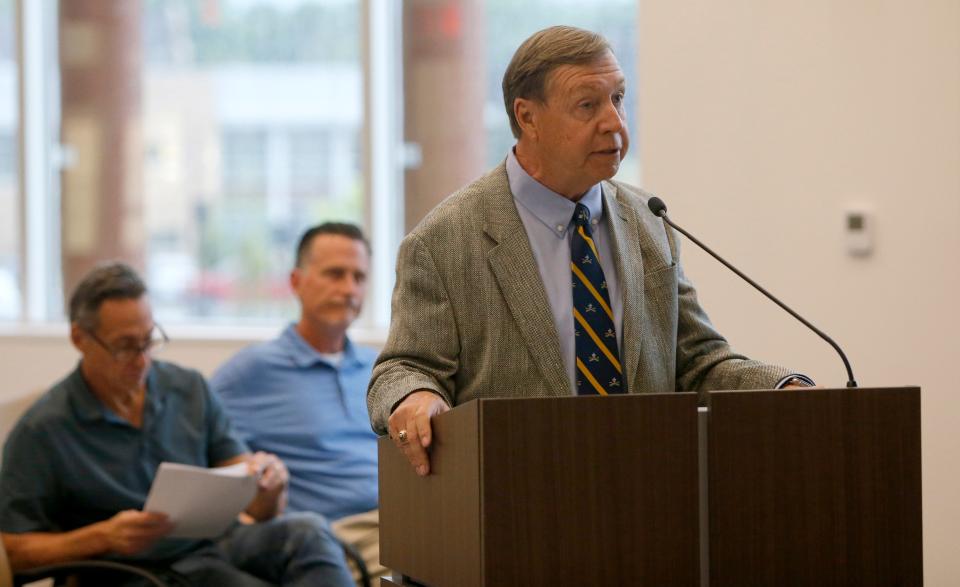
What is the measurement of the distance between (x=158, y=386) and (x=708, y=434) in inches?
85.2

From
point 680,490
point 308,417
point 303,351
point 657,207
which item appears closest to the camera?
point 680,490

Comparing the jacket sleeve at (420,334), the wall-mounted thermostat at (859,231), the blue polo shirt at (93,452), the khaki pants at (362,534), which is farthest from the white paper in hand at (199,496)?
the wall-mounted thermostat at (859,231)

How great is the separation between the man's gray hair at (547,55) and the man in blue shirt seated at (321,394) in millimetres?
2030

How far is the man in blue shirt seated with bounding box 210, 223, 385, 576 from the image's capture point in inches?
162

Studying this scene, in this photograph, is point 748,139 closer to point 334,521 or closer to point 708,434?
point 334,521

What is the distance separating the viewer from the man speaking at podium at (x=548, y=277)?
7.28ft

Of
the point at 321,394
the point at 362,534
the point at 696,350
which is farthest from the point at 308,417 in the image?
the point at 696,350

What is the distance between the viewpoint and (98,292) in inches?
141

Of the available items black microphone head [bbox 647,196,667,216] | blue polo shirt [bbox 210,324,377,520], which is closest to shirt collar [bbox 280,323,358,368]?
blue polo shirt [bbox 210,324,377,520]

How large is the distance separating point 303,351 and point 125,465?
101 cm

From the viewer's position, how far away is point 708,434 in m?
1.86

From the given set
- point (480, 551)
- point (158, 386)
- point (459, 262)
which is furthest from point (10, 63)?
point (480, 551)

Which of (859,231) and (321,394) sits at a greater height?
(859,231)

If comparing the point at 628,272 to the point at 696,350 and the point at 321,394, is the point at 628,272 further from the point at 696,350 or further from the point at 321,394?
the point at 321,394
